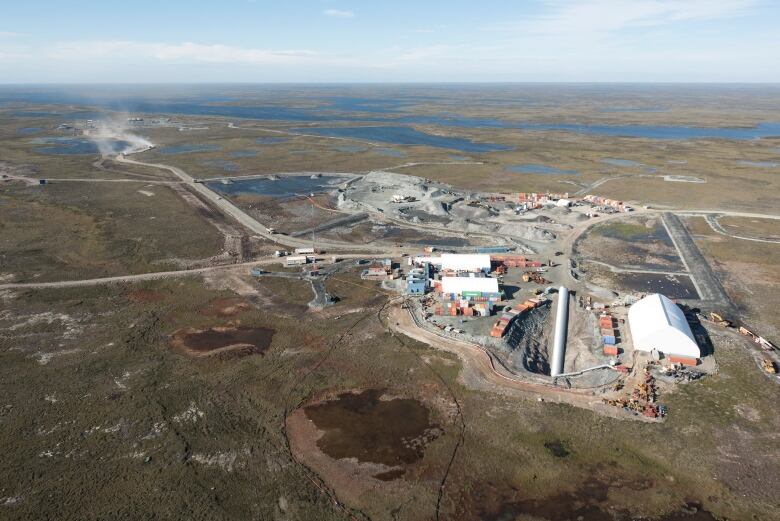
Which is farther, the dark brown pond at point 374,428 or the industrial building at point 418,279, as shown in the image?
the industrial building at point 418,279

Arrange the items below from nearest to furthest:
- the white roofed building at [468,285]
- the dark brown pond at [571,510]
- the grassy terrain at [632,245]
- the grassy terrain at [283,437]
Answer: the dark brown pond at [571,510]
the grassy terrain at [283,437]
the white roofed building at [468,285]
the grassy terrain at [632,245]

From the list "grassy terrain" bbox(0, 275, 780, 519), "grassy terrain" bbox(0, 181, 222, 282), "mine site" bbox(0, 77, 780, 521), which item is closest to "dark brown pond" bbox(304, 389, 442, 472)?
"mine site" bbox(0, 77, 780, 521)

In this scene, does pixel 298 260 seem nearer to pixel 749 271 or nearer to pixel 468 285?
pixel 468 285

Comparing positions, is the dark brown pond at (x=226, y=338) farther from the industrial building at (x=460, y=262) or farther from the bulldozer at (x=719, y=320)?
the bulldozer at (x=719, y=320)

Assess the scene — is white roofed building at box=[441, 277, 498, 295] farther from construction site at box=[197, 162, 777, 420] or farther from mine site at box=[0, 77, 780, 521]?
mine site at box=[0, 77, 780, 521]

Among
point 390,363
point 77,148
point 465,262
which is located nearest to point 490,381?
point 390,363

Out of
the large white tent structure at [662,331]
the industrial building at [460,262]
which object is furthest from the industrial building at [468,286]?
the large white tent structure at [662,331]
